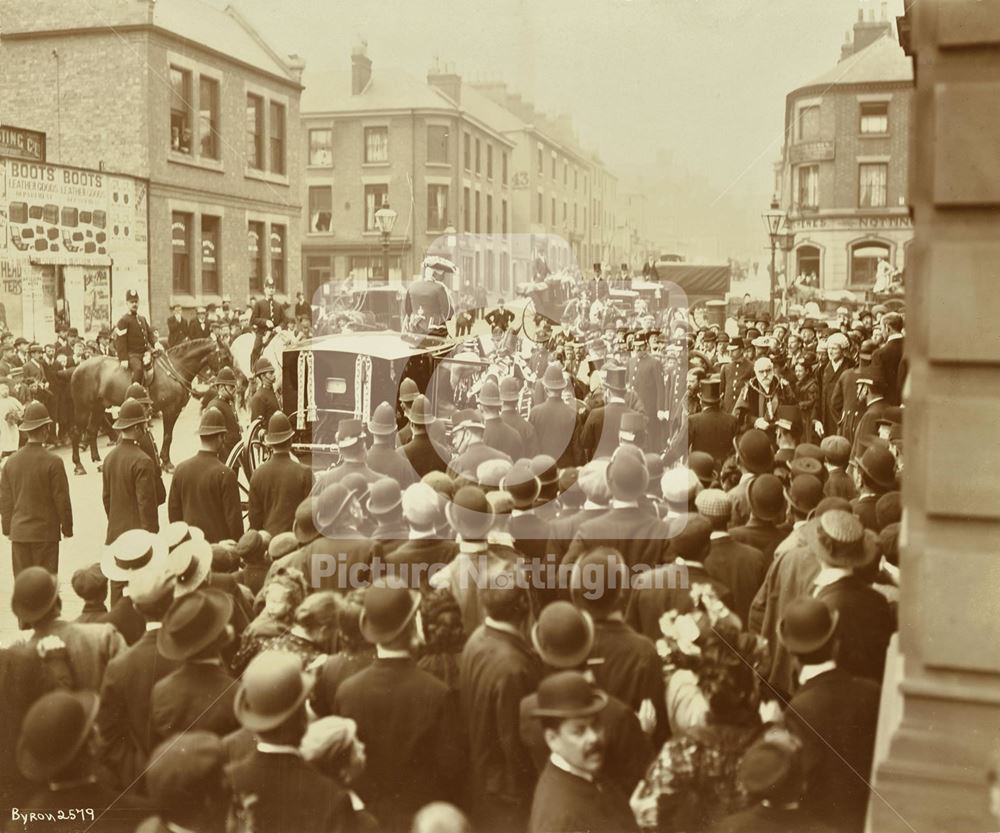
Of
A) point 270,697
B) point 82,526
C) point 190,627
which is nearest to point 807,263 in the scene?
point 190,627

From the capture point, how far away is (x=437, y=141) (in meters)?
9.84

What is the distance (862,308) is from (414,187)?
15.5 ft

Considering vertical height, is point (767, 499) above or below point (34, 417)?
below

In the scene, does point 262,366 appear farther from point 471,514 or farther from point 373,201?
point 471,514

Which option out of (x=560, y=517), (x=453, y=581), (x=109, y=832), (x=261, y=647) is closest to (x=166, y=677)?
(x=261, y=647)

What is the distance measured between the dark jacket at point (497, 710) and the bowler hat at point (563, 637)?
0.88ft

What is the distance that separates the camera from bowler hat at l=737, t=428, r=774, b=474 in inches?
297

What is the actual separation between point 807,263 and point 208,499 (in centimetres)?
567

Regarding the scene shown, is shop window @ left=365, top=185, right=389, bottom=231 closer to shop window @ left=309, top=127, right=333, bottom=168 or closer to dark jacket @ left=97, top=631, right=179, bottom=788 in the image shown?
shop window @ left=309, top=127, right=333, bottom=168

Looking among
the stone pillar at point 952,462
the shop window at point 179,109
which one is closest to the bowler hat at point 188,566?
the stone pillar at point 952,462

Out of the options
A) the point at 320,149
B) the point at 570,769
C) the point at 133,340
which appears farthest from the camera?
the point at 133,340

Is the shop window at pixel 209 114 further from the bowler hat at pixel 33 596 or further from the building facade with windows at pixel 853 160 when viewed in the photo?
the bowler hat at pixel 33 596

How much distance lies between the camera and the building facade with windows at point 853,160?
8086 mm

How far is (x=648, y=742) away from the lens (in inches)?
197
